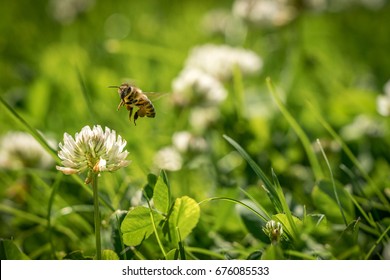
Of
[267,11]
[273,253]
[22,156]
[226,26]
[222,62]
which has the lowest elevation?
[273,253]

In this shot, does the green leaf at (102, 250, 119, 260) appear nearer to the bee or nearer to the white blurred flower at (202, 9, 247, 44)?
the bee

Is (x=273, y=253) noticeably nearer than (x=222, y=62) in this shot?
Yes

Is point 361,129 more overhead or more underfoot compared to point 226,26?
Answer: more underfoot

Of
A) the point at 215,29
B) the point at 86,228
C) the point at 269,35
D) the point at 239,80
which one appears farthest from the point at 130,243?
the point at 215,29

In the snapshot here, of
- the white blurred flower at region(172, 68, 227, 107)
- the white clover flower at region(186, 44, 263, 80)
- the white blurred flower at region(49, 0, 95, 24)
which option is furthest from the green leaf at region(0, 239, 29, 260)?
the white blurred flower at region(49, 0, 95, 24)

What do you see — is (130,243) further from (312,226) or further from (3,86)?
(3,86)

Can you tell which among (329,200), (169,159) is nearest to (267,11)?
(169,159)

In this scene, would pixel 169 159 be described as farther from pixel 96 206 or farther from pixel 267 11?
pixel 267 11
